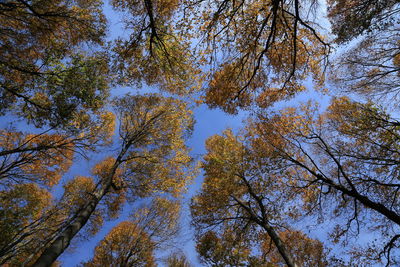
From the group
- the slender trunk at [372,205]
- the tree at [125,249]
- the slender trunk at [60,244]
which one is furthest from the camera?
the tree at [125,249]

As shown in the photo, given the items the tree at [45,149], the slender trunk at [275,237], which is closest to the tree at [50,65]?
the tree at [45,149]

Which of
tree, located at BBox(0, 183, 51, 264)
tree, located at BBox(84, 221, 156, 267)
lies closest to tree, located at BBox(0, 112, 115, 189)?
tree, located at BBox(0, 183, 51, 264)

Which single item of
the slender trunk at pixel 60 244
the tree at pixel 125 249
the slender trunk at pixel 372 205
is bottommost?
the slender trunk at pixel 60 244

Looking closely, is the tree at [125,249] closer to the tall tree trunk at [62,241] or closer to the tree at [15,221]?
the tree at [15,221]

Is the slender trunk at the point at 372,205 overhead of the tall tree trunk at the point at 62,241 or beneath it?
overhead

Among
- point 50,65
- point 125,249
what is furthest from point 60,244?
point 125,249

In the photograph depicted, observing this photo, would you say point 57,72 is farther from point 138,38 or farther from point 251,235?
point 251,235

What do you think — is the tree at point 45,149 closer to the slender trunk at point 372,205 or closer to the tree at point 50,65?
the tree at point 50,65

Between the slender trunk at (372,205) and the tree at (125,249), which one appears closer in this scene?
the slender trunk at (372,205)

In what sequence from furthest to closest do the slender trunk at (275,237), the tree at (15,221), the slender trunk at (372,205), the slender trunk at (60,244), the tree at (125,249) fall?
the tree at (125,249)
the tree at (15,221)
the slender trunk at (275,237)
the slender trunk at (372,205)
the slender trunk at (60,244)

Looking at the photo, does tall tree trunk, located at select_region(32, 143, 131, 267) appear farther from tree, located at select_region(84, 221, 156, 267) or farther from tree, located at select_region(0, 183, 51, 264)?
tree, located at select_region(84, 221, 156, 267)

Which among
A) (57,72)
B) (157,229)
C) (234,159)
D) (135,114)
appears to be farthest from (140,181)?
(57,72)

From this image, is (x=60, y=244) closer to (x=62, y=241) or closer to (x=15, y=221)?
(x=62, y=241)

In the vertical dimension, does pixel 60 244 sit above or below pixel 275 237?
below
